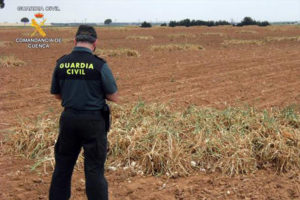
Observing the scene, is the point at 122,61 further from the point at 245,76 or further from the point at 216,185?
the point at 216,185

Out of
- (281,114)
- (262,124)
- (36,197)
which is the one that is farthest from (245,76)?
(36,197)

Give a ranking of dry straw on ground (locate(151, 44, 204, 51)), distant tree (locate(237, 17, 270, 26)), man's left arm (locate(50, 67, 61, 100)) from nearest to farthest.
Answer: man's left arm (locate(50, 67, 61, 100)) → dry straw on ground (locate(151, 44, 204, 51)) → distant tree (locate(237, 17, 270, 26))

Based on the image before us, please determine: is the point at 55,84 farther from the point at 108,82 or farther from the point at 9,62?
the point at 9,62

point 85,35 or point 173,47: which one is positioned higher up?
point 85,35

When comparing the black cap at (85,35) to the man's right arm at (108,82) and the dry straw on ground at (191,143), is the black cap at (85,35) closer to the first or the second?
the man's right arm at (108,82)

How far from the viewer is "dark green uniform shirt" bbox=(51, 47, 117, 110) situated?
302cm

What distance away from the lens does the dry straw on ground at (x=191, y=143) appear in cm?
448

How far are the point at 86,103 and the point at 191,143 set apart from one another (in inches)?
87.3

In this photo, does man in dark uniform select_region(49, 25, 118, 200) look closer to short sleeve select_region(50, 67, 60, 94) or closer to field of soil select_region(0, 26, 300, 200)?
short sleeve select_region(50, 67, 60, 94)

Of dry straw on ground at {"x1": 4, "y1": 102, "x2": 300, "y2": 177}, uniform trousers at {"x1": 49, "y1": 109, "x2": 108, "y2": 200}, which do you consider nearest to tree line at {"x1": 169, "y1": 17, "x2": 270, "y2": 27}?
dry straw on ground at {"x1": 4, "y1": 102, "x2": 300, "y2": 177}

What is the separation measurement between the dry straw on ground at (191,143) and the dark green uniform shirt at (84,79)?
163 cm

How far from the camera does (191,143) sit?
4855 mm

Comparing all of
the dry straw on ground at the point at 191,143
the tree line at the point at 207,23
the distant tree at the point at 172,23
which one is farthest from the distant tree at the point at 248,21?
the dry straw on ground at the point at 191,143

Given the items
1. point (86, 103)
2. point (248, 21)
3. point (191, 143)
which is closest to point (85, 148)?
point (86, 103)
